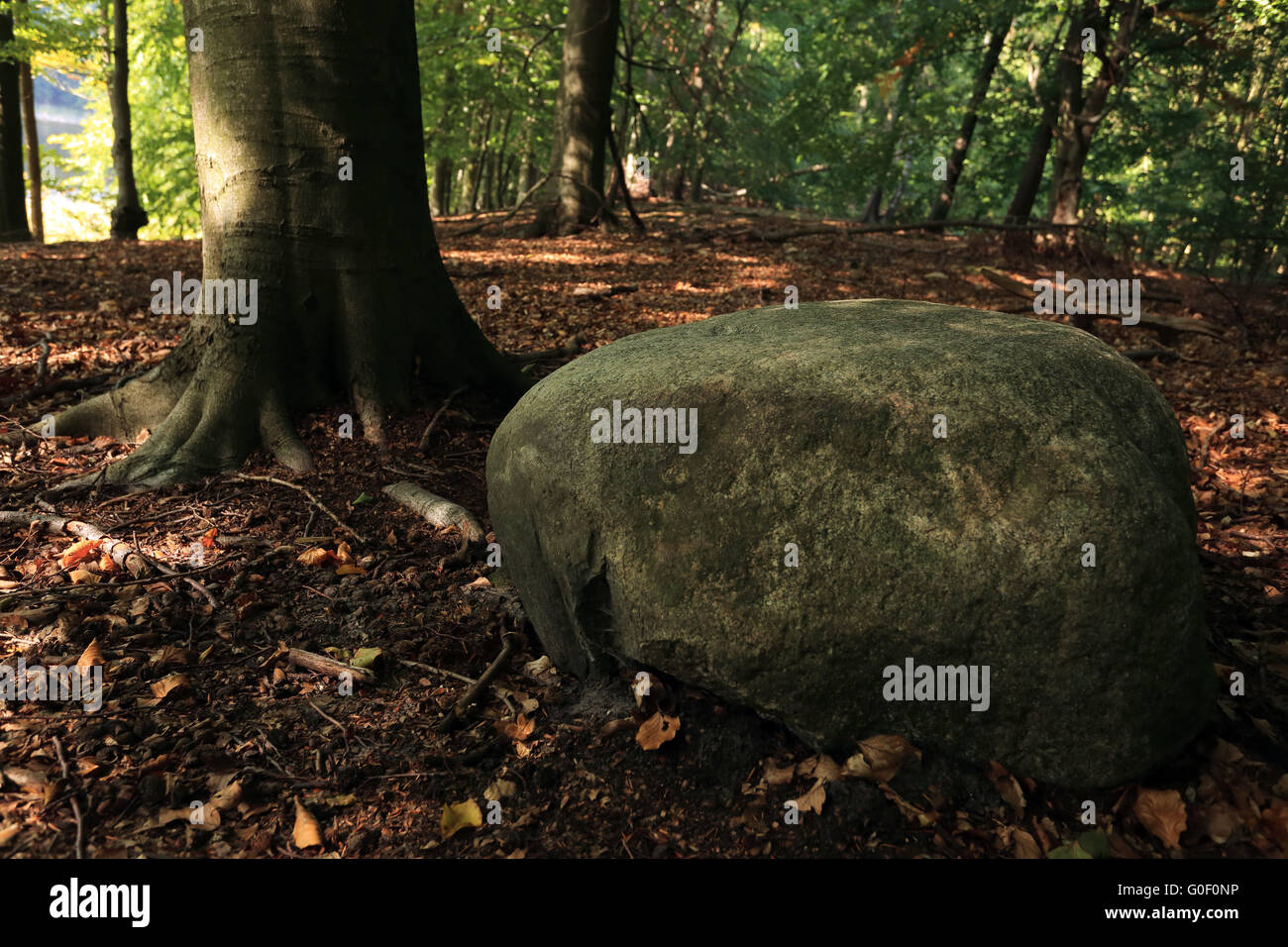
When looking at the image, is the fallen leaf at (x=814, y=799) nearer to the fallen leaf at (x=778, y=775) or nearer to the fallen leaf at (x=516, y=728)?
the fallen leaf at (x=778, y=775)

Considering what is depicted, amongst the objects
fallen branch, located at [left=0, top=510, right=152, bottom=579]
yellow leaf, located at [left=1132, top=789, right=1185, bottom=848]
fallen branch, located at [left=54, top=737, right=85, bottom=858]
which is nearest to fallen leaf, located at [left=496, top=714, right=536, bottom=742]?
fallen branch, located at [left=54, top=737, right=85, bottom=858]

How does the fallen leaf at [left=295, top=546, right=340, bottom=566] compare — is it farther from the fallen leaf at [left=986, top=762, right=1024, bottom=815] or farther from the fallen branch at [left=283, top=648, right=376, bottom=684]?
the fallen leaf at [left=986, top=762, right=1024, bottom=815]

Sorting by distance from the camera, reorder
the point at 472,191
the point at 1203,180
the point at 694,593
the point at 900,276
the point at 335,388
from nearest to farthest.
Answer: the point at 694,593 → the point at 335,388 → the point at 900,276 → the point at 1203,180 → the point at 472,191

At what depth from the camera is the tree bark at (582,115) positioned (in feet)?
34.5

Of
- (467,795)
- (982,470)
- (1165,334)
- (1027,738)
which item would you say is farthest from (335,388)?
(1165,334)

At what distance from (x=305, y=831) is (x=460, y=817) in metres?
0.44

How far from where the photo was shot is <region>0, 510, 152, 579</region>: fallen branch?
3363 millimetres

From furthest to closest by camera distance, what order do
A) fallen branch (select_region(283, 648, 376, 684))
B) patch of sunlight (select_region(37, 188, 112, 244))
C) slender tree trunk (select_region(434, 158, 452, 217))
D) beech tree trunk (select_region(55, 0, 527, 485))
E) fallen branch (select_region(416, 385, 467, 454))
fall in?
patch of sunlight (select_region(37, 188, 112, 244)) → slender tree trunk (select_region(434, 158, 452, 217)) → fallen branch (select_region(416, 385, 467, 454)) → beech tree trunk (select_region(55, 0, 527, 485)) → fallen branch (select_region(283, 648, 376, 684))

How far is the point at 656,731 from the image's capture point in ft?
8.66

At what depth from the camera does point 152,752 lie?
8.16ft

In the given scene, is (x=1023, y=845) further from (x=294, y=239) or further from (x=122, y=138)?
(x=122, y=138)

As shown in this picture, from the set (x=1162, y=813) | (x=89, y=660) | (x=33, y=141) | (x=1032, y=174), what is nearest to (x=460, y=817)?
(x=89, y=660)

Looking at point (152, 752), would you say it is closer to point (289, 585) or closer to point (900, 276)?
point (289, 585)
